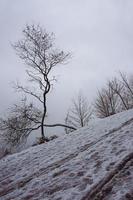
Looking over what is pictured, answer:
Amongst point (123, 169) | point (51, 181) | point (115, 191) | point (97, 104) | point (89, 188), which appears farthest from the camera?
point (97, 104)

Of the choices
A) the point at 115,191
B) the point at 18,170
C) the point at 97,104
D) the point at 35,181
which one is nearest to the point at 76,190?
the point at 115,191

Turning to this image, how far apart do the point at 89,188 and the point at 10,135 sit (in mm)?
15947

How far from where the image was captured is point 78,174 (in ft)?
16.2

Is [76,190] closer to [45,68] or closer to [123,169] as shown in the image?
[123,169]

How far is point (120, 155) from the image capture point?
5184 millimetres

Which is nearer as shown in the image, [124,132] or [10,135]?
[124,132]

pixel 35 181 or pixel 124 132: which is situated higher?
pixel 124 132

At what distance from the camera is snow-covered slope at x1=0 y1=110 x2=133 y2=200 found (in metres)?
3.99

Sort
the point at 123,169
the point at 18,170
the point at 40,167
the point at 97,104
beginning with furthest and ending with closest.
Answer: the point at 97,104
the point at 18,170
the point at 40,167
the point at 123,169

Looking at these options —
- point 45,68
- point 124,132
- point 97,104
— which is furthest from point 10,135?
point 97,104

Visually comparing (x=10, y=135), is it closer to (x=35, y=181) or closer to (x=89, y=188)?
(x=35, y=181)

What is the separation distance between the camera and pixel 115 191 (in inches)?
148

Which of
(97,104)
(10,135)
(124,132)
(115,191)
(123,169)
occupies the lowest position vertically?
(115,191)

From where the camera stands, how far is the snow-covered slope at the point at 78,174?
13.1ft
